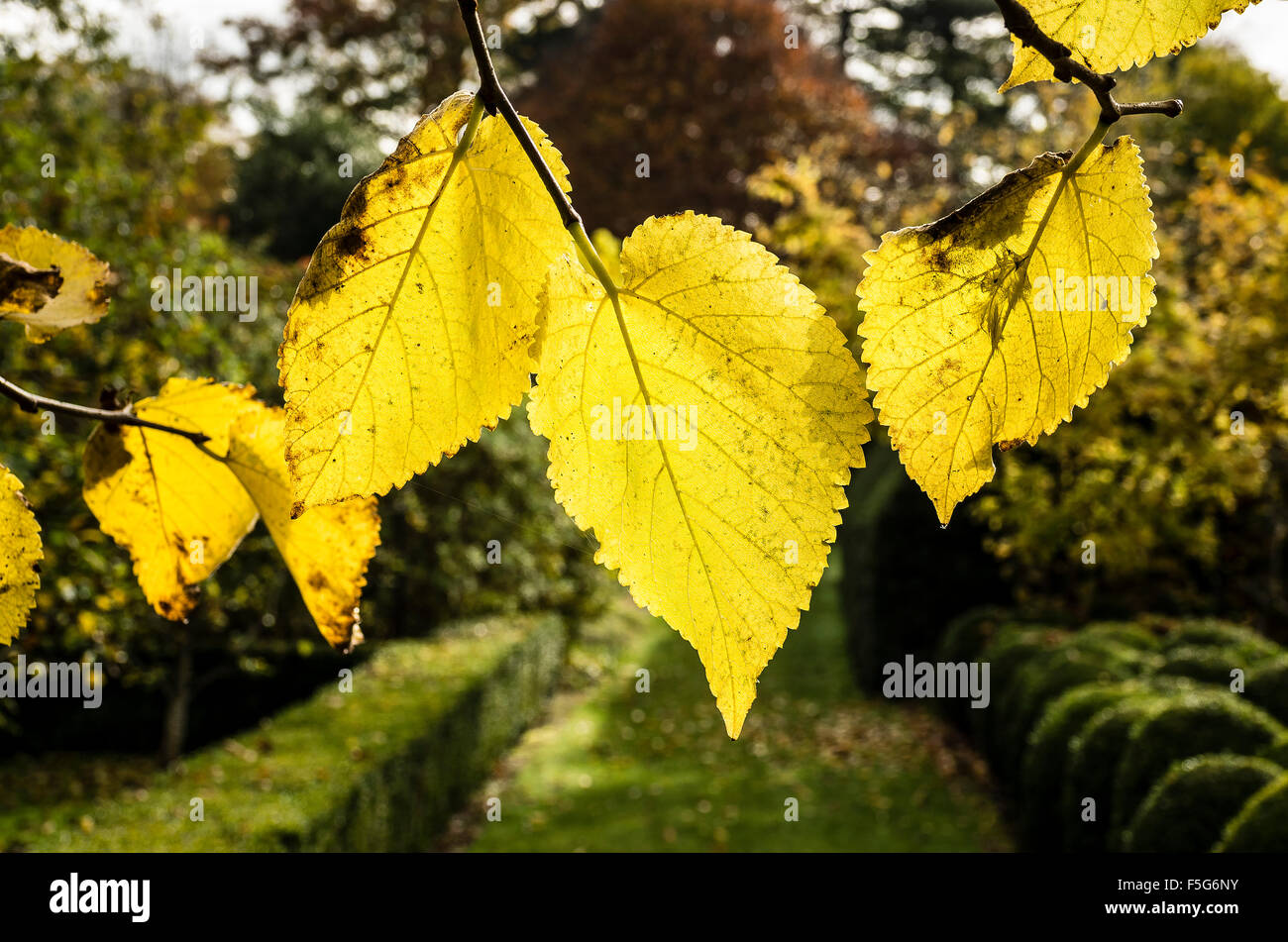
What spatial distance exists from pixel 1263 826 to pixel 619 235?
14623mm

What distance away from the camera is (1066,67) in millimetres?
333

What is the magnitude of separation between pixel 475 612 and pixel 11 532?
12.9 meters

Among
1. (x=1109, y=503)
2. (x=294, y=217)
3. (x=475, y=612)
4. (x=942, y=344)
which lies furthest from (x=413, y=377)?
(x=294, y=217)

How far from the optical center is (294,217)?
15359 millimetres

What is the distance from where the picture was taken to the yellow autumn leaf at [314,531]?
0.49m

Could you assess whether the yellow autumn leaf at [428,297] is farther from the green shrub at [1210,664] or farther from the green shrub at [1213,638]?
the green shrub at [1213,638]

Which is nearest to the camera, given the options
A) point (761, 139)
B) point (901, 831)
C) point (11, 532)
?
point (11, 532)

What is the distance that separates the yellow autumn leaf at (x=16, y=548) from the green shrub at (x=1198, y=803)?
18.4 feet

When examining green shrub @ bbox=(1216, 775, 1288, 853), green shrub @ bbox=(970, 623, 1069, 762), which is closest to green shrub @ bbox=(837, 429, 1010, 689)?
green shrub @ bbox=(970, 623, 1069, 762)

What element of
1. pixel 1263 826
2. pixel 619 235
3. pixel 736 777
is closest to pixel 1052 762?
pixel 1263 826

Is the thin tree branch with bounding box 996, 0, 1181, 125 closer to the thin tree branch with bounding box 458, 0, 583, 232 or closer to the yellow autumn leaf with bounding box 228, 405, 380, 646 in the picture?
the thin tree branch with bounding box 458, 0, 583, 232
